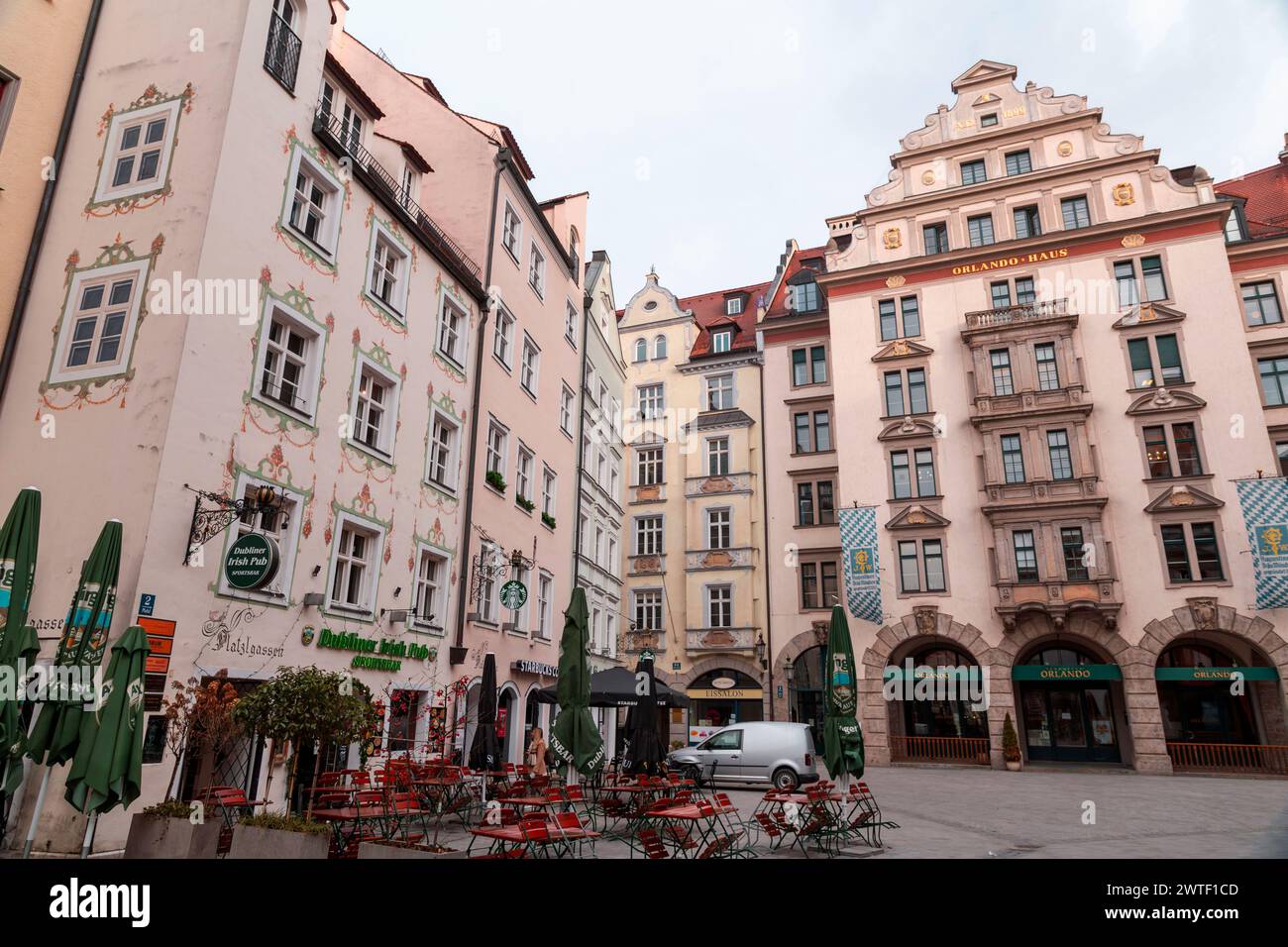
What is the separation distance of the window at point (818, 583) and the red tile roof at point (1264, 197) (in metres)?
21.4

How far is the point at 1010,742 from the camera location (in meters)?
27.9

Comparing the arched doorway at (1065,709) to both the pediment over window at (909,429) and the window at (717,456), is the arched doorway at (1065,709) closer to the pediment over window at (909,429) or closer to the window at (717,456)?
the pediment over window at (909,429)

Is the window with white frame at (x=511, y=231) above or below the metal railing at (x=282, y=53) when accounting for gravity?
above

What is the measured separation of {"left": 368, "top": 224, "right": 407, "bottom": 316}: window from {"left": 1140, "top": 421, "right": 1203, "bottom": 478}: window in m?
26.7

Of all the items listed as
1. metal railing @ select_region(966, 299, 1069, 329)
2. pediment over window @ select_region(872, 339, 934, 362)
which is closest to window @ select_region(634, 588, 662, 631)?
pediment over window @ select_region(872, 339, 934, 362)

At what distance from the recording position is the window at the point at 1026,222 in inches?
1299

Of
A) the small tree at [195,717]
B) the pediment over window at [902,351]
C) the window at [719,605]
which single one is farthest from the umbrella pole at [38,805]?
the pediment over window at [902,351]

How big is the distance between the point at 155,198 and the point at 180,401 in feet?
12.6

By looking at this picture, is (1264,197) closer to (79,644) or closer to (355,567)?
(355,567)

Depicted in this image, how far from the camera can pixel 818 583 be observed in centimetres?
3431

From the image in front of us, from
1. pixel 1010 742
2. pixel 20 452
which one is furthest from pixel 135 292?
pixel 1010 742

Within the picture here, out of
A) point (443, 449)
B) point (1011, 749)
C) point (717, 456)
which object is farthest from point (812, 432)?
point (443, 449)

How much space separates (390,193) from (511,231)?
6.90 meters
